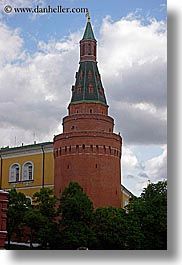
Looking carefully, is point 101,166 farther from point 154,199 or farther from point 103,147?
point 154,199

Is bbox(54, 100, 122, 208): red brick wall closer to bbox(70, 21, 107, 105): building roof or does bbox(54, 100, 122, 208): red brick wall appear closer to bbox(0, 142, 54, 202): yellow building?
bbox(70, 21, 107, 105): building roof

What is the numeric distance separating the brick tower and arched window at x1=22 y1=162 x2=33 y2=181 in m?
3.74

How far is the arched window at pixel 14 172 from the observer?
2664 centimetres

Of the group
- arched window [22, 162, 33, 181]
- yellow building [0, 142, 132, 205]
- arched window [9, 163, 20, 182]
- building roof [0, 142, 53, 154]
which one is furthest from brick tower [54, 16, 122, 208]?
arched window [9, 163, 20, 182]

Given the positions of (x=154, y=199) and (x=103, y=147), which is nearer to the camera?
(x=154, y=199)

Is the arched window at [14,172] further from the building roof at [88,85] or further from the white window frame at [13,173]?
the building roof at [88,85]

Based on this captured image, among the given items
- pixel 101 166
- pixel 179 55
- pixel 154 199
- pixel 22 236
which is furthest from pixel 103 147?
pixel 179 55

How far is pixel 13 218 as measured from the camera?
65.5 feet

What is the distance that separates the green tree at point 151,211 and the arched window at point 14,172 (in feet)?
24.1

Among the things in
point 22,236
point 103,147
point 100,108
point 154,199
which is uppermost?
point 100,108

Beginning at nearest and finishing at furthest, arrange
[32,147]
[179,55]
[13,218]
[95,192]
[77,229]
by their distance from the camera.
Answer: [179,55]
[77,229]
[13,218]
[95,192]
[32,147]

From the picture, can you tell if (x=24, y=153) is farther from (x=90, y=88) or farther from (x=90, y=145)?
(x=90, y=88)

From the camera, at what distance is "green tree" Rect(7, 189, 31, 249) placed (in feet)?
64.5

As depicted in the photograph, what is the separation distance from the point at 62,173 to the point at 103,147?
1.82 metres
